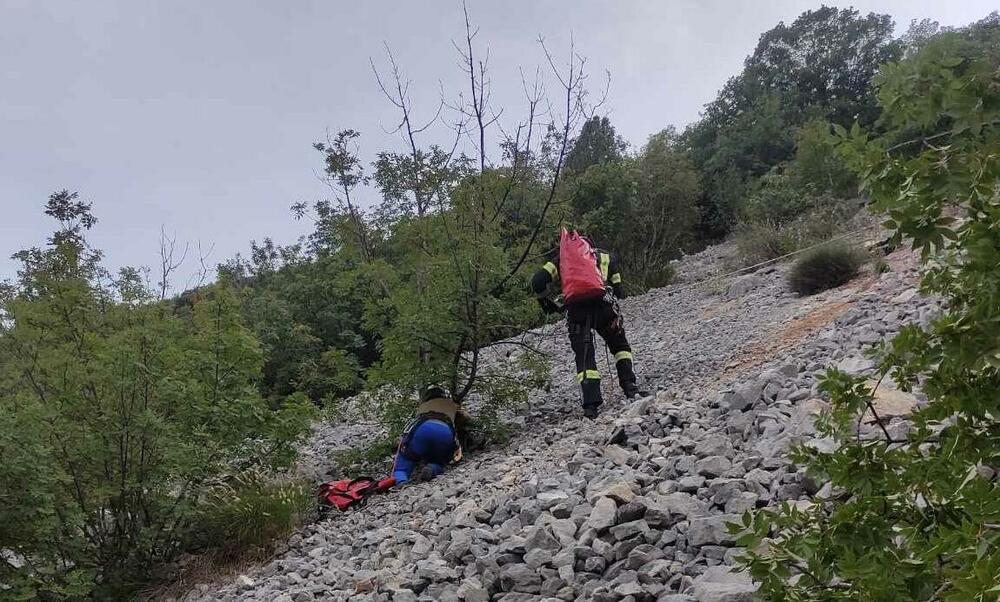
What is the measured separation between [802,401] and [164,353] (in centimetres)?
444

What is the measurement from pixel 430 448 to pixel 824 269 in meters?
6.33

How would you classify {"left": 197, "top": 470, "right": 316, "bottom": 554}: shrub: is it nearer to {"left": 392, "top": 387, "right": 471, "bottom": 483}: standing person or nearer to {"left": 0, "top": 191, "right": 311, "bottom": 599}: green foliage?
{"left": 0, "top": 191, "right": 311, "bottom": 599}: green foliage

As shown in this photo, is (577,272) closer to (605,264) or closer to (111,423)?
(605,264)

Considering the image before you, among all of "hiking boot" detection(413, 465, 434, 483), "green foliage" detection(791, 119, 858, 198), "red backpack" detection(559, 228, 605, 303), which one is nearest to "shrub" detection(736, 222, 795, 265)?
"green foliage" detection(791, 119, 858, 198)

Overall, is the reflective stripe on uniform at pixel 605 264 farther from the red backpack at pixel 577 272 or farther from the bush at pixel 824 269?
the bush at pixel 824 269

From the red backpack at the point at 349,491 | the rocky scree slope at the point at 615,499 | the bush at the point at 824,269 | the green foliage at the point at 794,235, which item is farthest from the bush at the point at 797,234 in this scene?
the red backpack at the point at 349,491

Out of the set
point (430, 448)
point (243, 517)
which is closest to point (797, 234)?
point (430, 448)

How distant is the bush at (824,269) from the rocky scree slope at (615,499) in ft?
6.67

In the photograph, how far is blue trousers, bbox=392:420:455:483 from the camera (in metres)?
5.99

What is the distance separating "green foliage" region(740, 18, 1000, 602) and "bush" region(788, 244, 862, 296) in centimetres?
A: 850

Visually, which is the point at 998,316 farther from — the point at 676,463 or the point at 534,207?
the point at 534,207

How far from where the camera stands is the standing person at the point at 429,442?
236 inches

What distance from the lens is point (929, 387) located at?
1352 mm

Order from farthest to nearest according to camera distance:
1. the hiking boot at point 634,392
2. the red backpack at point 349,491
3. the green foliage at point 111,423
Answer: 1. the hiking boot at point 634,392
2. the red backpack at point 349,491
3. the green foliage at point 111,423
